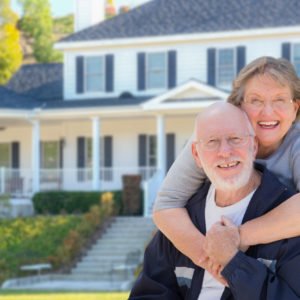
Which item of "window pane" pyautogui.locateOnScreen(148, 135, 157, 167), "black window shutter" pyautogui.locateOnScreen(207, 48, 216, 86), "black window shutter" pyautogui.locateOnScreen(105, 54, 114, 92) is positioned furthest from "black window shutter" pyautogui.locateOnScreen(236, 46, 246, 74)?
"black window shutter" pyautogui.locateOnScreen(105, 54, 114, 92)

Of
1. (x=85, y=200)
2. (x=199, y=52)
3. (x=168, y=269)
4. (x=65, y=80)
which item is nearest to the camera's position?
(x=168, y=269)

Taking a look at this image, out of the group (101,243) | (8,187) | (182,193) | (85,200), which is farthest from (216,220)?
(8,187)

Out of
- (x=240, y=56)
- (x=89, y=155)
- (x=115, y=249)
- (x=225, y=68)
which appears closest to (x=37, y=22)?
(x=89, y=155)

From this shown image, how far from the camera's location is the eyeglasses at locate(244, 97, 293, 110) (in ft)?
13.2

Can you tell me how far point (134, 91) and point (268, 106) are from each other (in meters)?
30.1

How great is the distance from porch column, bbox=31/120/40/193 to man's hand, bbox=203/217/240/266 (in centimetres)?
2889

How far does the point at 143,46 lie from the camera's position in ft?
110

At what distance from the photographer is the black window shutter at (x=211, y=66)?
3241 cm

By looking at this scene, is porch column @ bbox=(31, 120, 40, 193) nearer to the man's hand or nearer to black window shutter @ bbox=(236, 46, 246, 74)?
black window shutter @ bbox=(236, 46, 246, 74)

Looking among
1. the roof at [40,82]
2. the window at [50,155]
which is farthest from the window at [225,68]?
the window at [50,155]

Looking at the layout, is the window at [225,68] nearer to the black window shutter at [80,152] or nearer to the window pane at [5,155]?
the black window shutter at [80,152]

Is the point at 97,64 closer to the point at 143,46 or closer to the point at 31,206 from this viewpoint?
the point at 143,46

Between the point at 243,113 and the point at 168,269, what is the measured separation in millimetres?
761

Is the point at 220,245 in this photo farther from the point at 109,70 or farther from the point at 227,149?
the point at 109,70
